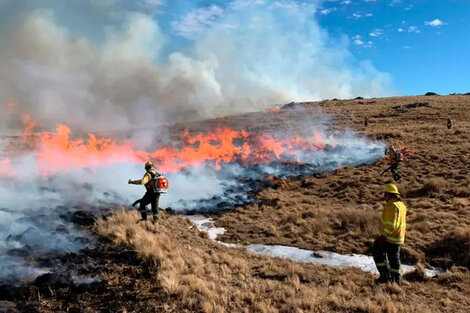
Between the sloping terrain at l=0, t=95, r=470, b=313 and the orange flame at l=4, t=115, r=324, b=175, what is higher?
the orange flame at l=4, t=115, r=324, b=175

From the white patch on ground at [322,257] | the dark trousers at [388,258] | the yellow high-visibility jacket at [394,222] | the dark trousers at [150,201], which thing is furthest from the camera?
the dark trousers at [150,201]

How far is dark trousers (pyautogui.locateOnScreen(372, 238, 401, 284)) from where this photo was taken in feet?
27.2

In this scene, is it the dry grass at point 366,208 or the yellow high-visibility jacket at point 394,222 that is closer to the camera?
the yellow high-visibility jacket at point 394,222

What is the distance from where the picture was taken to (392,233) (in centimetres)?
815

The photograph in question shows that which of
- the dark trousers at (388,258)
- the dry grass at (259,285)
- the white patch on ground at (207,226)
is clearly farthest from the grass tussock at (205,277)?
the white patch on ground at (207,226)

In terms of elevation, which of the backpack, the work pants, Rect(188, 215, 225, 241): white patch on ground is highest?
the backpack

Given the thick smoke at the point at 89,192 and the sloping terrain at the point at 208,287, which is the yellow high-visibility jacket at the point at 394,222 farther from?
the thick smoke at the point at 89,192

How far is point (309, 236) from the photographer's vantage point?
46.2 ft

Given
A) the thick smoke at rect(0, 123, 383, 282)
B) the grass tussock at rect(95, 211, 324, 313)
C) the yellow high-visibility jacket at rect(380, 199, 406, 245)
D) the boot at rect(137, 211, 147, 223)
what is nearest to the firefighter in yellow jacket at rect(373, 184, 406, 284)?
the yellow high-visibility jacket at rect(380, 199, 406, 245)

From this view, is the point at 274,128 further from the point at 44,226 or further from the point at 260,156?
the point at 44,226

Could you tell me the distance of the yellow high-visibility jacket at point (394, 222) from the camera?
812cm

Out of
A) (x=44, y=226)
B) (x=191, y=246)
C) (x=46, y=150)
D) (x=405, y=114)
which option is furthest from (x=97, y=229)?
(x=405, y=114)

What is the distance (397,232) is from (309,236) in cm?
614

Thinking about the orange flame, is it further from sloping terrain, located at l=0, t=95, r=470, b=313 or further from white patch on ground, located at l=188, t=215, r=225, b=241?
white patch on ground, located at l=188, t=215, r=225, b=241
